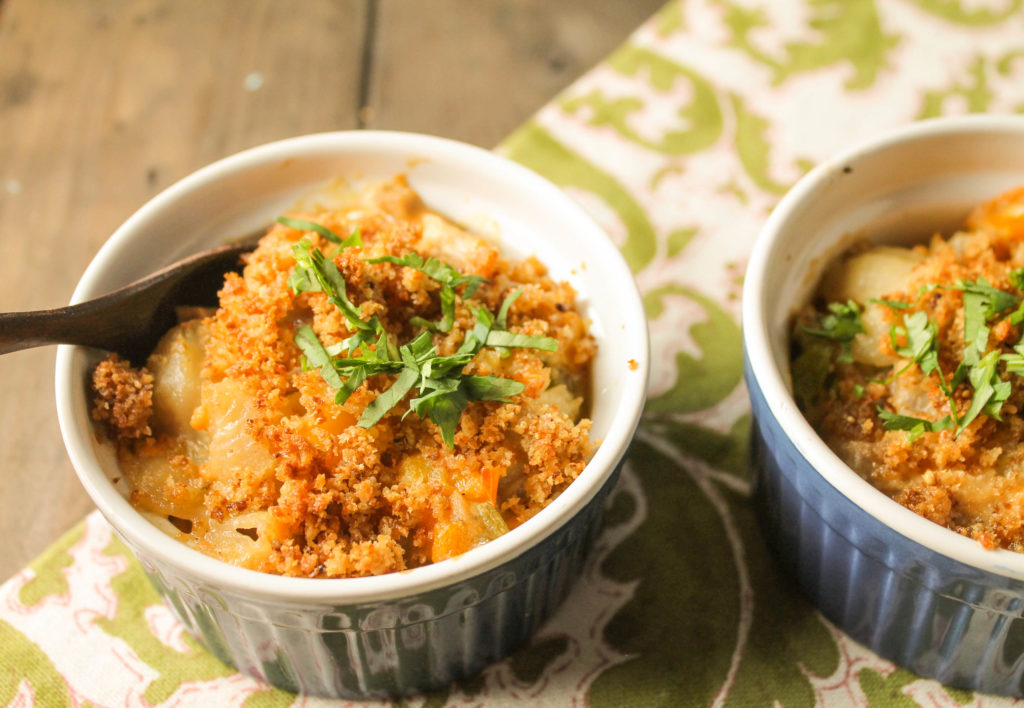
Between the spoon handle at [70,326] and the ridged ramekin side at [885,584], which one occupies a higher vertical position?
the spoon handle at [70,326]

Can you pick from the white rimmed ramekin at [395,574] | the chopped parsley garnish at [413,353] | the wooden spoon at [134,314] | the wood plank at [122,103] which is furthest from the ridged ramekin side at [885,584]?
the wood plank at [122,103]

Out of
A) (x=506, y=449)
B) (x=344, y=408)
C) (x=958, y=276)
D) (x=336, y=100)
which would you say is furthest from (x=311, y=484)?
(x=336, y=100)

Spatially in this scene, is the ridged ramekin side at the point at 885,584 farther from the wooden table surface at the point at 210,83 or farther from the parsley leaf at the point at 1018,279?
the wooden table surface at the point at 210,83

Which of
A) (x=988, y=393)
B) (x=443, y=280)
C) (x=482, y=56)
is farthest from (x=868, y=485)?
(x=482, y=56)

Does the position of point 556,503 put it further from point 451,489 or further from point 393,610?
point 393,610

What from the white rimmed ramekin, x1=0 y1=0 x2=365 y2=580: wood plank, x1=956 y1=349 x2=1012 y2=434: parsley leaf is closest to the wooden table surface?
x1=0 y1=0 x2=365 y2=580: wood plank
